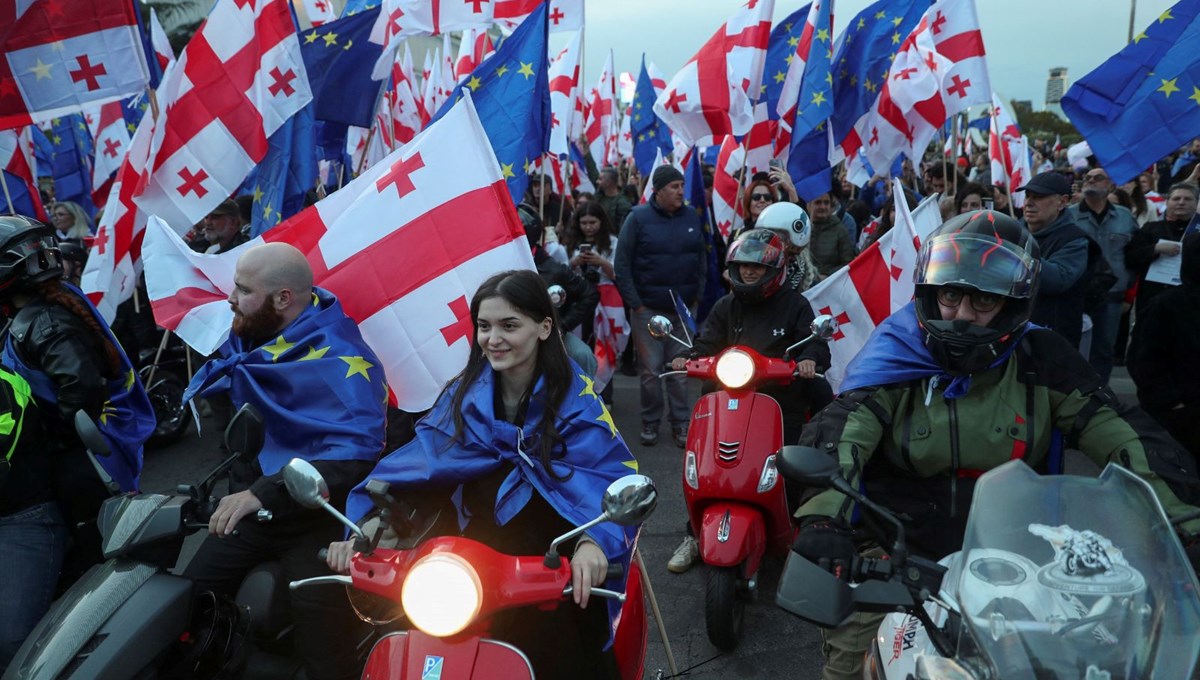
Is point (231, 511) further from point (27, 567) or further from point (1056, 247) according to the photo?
point (1056, 247)

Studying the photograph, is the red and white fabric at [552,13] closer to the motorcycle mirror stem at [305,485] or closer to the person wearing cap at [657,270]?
the person wearing cap at [657,270]

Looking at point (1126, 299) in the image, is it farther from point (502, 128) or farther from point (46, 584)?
point (46, 584)

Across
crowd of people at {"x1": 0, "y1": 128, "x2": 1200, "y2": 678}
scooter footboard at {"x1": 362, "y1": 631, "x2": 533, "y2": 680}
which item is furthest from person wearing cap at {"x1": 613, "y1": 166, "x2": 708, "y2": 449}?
scooter footboard at {"x1": 362, "y1": 631, "x2": 533, "y2": 680}

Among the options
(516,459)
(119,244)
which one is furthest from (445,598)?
(119,244)

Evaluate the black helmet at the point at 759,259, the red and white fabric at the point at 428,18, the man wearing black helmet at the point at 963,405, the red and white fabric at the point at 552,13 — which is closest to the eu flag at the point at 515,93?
the red and white fabric at the point at 552,13

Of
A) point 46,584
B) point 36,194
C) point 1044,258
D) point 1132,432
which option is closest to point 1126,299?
point 1044,258

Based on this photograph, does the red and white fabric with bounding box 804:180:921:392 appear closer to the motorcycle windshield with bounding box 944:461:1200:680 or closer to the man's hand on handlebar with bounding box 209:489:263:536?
the motorcycle windshield with bounding box 944:461:1200:680

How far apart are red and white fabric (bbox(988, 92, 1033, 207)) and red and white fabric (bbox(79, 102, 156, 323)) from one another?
7.79 metres

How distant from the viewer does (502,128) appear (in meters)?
5.76

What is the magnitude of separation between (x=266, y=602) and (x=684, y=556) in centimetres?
256

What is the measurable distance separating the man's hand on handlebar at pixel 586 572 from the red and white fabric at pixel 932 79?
22.1ft

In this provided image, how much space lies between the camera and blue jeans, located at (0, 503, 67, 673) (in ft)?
9.34

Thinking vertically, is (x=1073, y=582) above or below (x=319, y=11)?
below

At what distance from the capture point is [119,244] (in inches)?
215
